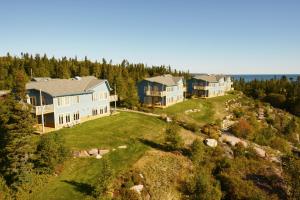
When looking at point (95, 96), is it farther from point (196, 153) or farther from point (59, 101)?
point (196, 153)

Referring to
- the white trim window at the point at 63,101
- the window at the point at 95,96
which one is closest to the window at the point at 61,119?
the white trim window at the point at 63,101

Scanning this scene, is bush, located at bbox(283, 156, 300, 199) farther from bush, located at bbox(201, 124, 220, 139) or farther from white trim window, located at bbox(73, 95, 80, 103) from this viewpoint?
white trim window, located at bbox(73, 95, 80, 103)

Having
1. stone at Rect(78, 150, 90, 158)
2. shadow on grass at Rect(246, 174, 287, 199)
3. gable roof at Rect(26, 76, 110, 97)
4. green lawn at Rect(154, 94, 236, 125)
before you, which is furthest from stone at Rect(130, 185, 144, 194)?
green lawn at Rect(154, 94, 236, 125)

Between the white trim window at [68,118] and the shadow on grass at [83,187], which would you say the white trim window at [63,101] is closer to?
the white trim window at [68,118]

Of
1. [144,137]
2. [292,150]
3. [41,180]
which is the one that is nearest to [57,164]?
[41,180]

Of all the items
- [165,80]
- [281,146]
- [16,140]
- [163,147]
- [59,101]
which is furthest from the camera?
[165,80]

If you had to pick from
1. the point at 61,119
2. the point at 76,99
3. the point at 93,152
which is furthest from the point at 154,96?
the point at 93,152

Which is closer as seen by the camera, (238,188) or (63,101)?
(238,188)
